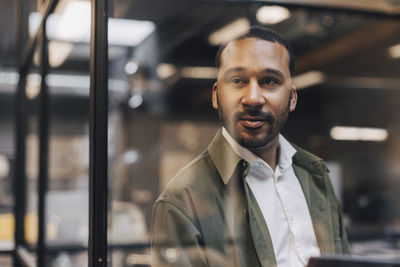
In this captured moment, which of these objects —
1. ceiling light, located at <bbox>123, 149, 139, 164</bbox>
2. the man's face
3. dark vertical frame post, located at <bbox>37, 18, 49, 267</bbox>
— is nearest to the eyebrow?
the man's face

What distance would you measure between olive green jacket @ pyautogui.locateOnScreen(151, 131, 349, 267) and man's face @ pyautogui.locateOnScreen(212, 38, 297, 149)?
0.06m

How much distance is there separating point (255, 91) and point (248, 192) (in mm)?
228

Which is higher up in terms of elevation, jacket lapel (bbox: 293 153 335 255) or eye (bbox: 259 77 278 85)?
eye (bbox: 259 77 278 85)

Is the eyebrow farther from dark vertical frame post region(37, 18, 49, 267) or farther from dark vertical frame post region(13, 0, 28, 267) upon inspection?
dark vertical frame post region(13, 0, 28, 267)

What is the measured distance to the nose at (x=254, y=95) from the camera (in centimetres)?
114

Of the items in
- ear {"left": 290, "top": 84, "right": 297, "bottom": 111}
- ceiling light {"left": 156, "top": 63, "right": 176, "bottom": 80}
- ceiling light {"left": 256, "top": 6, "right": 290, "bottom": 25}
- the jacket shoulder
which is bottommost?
the jacket shoulder

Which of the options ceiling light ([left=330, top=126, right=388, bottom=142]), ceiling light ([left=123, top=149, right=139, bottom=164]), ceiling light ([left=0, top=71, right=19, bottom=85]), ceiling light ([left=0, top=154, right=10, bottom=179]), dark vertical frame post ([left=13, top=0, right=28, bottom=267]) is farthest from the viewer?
ceiling light ([left=123, top=149, right=139, bottom=164])

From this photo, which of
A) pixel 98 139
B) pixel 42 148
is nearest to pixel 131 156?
pixel 42 148

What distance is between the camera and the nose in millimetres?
1140

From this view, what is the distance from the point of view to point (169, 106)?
32.0 ft

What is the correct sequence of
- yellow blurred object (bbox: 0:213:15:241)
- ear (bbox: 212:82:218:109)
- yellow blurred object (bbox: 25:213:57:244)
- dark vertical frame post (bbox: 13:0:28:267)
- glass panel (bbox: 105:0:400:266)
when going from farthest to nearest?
glass panel (bbox: 105:0:400:266), yellow blurred object (bbox: 0:213:15:241), dark vertical frame post (bbox: 13:0:28:267), yellow blurred object (bbox: 25:213:57:244), ear (bbox: 212:82:218:109)

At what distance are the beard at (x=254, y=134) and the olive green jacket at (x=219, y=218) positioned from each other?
0.12 feet

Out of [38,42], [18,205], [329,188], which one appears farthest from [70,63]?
[329,188]

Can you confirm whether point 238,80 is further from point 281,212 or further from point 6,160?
point 6,160
